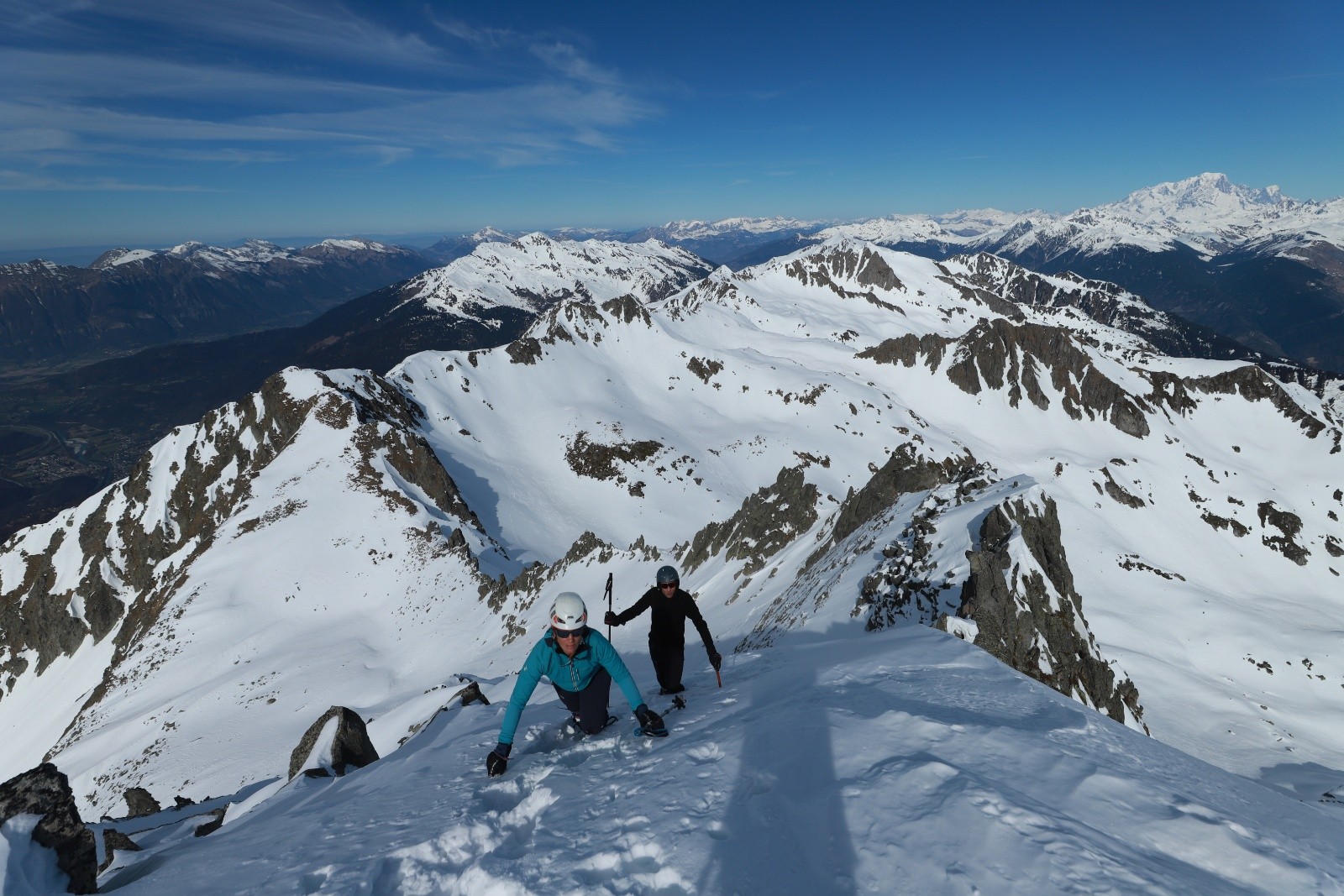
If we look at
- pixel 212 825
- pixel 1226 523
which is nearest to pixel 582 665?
pixel 212 825

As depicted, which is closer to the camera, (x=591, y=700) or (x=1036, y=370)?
(x=591, y=700)

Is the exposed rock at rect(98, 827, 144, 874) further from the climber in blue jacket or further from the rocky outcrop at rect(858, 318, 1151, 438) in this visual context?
the rocky outcrop at rect(858, 318, 1151, 438)

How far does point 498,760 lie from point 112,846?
7.57 metres

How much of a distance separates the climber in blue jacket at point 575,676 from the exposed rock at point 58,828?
4.46 metres

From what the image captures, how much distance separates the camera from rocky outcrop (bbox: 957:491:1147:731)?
16266 mm

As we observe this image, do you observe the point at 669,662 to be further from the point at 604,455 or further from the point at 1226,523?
the point at 1226,523

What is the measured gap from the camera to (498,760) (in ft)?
25.8

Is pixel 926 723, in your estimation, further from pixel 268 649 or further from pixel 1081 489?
pixel 1081 489

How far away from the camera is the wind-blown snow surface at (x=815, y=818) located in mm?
4898

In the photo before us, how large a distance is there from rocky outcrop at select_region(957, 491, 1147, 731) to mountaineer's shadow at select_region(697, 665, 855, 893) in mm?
10051

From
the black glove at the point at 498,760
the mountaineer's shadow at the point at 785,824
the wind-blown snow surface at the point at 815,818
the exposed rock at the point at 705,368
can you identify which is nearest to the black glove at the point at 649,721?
the wind-blown snow surface at the point at 815,818

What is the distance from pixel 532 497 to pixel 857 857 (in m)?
71.6

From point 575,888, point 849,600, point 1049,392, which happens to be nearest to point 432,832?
point 575,888

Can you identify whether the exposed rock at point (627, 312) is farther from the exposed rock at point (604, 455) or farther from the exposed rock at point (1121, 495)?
the exposed rock at point (1121, 495)
